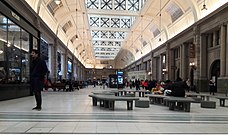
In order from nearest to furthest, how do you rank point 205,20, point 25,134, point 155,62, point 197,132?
point 25,134
point 197,132
point 205,20
point 155,62

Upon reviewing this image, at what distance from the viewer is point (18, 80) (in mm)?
15094

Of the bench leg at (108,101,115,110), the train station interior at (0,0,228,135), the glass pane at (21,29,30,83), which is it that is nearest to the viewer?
the train station interior at (0,0,228,135)

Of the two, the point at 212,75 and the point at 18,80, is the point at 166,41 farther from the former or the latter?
the point at 18,80

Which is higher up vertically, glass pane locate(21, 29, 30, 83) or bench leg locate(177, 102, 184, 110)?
glass pane locate(21, 29, 30, 83)

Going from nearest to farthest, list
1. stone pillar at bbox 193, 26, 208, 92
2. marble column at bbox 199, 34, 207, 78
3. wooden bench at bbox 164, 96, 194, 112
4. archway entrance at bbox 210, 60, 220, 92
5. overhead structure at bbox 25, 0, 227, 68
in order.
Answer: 1. wooden bench at bbox 164, 96, 194, 112
2. archway entrance at bbox 210, 60, 220, 92
3. stone pillar at bbox 193, 26, 208, 92
4. marble column at bbox 199, 34, 207, 78
5. overhead structure at bbox 25, 0, 227, 68

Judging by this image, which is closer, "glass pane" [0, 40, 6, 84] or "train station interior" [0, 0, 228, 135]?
"train station interior" [0, 0, 228, 135]

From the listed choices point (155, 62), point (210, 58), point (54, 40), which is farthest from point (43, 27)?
point (155, 62)

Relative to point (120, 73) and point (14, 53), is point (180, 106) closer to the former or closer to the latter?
point (14, 53)

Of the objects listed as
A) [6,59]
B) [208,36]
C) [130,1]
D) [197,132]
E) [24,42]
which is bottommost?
[197,132]

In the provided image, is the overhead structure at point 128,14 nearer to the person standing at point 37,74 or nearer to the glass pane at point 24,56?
the glass pane at point 24,56

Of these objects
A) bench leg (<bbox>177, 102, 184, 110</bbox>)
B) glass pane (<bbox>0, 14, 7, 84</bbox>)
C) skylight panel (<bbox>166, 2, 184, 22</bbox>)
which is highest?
skylight panel (<bbox>166, 2, 184, 22</bbox>)

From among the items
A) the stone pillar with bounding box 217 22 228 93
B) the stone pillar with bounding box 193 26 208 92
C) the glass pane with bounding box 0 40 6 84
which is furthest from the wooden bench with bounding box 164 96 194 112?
the stone pillar with bounding box 193 26 208 92

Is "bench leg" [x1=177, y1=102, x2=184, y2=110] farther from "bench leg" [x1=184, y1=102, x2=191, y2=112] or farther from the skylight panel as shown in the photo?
the skylight panel

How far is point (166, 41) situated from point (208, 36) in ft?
37.3
